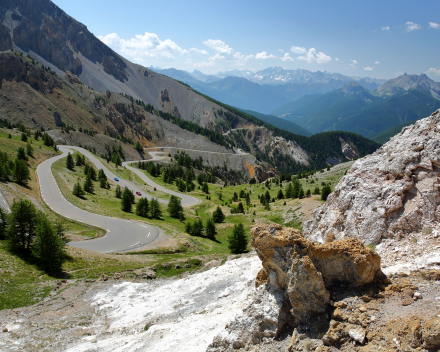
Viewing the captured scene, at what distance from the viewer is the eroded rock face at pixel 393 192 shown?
15.0 m

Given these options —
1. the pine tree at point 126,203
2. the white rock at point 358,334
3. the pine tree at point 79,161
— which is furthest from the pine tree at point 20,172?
the white rock at point 358,334

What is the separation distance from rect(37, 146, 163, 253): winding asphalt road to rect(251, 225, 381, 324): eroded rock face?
40.5 metres

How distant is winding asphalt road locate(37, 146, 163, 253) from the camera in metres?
48.2

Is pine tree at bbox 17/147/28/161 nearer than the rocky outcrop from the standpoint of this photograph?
Yes

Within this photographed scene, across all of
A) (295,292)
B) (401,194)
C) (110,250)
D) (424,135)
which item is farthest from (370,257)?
(110,250)

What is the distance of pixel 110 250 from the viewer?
46656 mm

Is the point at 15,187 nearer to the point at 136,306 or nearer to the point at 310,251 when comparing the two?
the point at 136,306

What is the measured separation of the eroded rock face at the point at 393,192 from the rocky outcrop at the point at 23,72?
8873 inches

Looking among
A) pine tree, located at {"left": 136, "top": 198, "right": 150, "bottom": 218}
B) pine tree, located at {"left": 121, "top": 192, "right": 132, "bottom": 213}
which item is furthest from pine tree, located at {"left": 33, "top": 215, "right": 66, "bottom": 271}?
pine tree, located at {"left": 121, "top": 192, "right": 132, "bottom": 213}

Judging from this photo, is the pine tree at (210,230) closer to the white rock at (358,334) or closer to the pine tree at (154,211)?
the pine tree at (154,211)

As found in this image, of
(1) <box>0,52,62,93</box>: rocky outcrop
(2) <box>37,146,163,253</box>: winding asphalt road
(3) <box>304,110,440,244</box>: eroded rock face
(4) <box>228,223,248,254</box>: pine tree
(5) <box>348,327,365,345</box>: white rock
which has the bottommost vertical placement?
(2) <box>37,146,163,253</box>: winding asphalt road

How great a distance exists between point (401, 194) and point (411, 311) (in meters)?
8.42

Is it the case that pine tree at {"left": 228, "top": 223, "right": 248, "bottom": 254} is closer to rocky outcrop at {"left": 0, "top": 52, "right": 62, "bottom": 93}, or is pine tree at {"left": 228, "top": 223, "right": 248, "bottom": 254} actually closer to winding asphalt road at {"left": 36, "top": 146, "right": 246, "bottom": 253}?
winding asphalt road at {"left": 36, "top": 146, "right": 246, "bottom": 253}

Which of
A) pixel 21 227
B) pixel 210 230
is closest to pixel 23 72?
pixel 21 227
